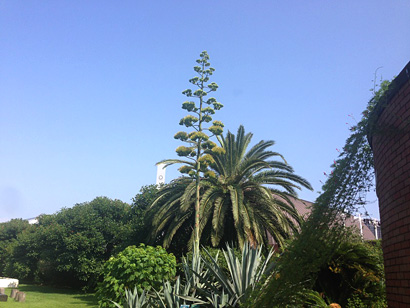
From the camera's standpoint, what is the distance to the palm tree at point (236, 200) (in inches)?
580

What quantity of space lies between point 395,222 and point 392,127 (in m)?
Answer: 0.88

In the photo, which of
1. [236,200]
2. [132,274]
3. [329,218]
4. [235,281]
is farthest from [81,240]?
[329,218]

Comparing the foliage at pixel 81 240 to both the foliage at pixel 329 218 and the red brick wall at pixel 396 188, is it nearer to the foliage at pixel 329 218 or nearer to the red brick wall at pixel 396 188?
the foliage at pixel 329 218

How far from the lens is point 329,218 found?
3.66 meters

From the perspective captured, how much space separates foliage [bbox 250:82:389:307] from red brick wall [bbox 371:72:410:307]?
0.65ft

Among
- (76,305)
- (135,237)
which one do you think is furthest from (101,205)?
(76,305)

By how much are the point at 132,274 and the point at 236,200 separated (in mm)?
6306

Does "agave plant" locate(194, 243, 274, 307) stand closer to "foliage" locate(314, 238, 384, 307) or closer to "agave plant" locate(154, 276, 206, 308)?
"agave plant" locate(154, 276, 206, 308)

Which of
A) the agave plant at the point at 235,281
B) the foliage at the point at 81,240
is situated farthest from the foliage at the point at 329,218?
the foliage at the point at 81,240

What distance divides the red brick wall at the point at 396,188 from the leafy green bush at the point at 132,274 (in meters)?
6.26

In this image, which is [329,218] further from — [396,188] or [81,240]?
[81,240]

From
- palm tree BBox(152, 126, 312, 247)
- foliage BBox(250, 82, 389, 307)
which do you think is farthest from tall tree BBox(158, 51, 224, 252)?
foliage BBox(250, 82, 389, 307)

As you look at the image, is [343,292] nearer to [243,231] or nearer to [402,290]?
[402,290]

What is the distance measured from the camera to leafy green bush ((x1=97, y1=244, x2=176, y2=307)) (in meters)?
8.98
